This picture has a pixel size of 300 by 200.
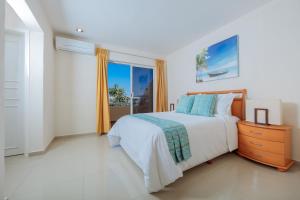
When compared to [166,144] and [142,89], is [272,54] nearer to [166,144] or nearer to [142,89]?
[166,144]

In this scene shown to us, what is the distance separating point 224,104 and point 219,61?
3.51 feet

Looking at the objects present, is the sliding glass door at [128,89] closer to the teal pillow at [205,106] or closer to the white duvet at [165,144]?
the white duvet at [165,144]

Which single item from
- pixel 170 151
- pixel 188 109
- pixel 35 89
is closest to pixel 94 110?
pixel 35 89

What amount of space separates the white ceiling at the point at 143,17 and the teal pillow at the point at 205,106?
1558mm

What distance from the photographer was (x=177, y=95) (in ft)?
13.9

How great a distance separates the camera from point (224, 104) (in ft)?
7.86

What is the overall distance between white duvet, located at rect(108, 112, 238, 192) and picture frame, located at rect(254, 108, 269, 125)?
303 mm

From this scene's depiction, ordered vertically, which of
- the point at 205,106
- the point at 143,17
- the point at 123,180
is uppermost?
the point at 143,17

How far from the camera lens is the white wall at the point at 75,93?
128 inches

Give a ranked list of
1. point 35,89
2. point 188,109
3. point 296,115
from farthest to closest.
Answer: point 188,109
point 35,89
point 296,115

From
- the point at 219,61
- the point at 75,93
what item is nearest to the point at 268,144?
the point at 219,61

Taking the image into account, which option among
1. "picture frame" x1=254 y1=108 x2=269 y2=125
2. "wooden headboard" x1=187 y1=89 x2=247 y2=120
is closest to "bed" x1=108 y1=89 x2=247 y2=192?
"wooden headboard" x1=187 y1=89 x2=247 y2=120

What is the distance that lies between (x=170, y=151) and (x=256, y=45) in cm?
242

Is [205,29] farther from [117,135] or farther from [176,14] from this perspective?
[117,135]
